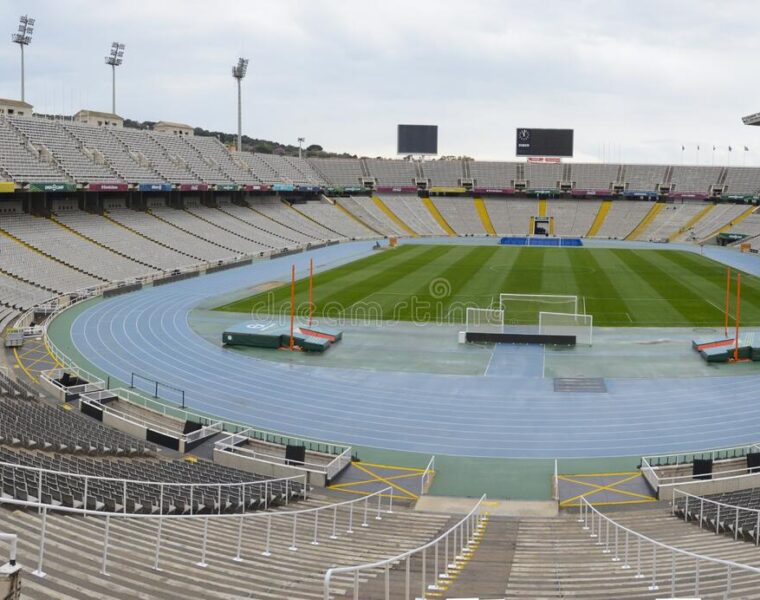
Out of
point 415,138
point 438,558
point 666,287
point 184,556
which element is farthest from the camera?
point 415,138

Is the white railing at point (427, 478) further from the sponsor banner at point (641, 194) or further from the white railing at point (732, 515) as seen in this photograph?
the sponsor banner at point (641, 194)

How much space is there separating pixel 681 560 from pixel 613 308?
106 ft

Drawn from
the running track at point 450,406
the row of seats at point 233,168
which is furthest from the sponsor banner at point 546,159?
the running track at point 450,406

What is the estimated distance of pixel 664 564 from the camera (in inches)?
468

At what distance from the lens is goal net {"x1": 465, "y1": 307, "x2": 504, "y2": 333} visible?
36.2 metres

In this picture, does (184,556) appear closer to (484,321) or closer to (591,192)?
(484,321)

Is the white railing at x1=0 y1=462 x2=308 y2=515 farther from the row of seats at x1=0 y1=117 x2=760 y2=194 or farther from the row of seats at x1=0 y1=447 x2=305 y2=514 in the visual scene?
the row of seats at x1=0 y1=117 x2=760 y2=194

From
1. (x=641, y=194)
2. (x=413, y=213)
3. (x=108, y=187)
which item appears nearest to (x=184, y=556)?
(x=108, y=187)

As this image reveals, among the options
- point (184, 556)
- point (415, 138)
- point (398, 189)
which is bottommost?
point (184, 556)

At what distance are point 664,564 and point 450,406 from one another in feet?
45.5

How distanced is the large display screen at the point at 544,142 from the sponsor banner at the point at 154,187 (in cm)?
5227

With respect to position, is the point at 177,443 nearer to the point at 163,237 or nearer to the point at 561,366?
the point at 561,366

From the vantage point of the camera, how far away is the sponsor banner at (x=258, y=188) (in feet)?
271

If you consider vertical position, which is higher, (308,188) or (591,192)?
(591,192)
